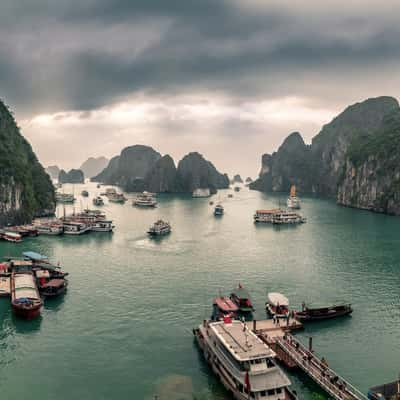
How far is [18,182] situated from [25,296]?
9265 centimetres

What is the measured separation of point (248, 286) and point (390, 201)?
14364 centimetres

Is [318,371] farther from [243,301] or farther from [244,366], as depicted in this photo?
[243,301]

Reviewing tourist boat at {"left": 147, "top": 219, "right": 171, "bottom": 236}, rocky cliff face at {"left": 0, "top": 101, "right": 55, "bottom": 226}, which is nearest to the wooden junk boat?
tourist boat at {"left": 147, "top": 219, "right": 171, "bottom": 236}

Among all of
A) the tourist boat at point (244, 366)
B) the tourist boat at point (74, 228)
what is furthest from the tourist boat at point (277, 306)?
the tourist boat at point (74, 228)

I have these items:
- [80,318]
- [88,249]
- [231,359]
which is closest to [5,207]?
[88,249]

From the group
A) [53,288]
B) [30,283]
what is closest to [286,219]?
[53,288]

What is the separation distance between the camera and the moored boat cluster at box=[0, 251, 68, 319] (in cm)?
6216

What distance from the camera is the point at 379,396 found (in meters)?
39.3

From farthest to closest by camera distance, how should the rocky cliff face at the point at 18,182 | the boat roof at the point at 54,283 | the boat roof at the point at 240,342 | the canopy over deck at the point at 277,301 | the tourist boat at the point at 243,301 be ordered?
the rocky cliff face at the point at 18,182 < the boat roof at the point at 54,283 < the tourist boat at the point at 243,301 < the canopy over deck at the point at 277,301 < the boat roof at the point at 240,342

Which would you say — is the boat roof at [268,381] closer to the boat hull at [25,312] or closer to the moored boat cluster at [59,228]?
the boat hull at [25,312]

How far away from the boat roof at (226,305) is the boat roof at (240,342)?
429 inches

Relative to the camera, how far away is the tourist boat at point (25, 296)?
2411 inches

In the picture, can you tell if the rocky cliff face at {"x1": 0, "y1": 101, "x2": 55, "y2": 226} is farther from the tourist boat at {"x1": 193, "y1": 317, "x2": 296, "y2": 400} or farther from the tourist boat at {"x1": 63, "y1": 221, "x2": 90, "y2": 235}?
the tourist boat at {"x1": 193, "y1": 317, "x2": 296, "y2": 400}

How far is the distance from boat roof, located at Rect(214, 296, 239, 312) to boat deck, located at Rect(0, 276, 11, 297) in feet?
116
